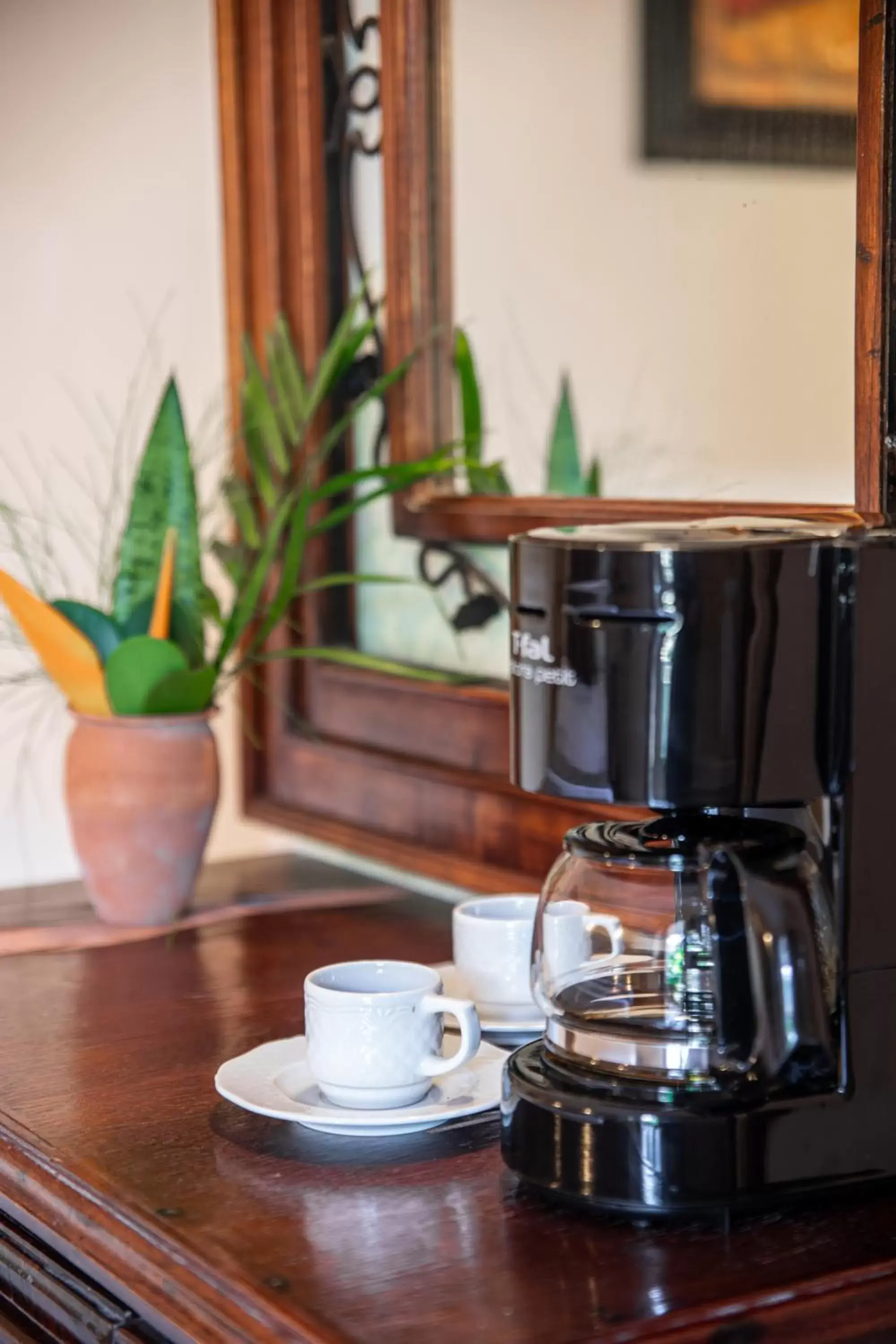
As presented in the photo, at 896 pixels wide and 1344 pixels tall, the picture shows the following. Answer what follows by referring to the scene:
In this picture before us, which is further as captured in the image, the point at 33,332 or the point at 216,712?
the point at 33,332

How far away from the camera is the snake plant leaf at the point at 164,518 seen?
1.32 metres

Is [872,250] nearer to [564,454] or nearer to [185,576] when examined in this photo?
[564,454]

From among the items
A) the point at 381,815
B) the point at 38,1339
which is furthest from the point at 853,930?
the point at 381,815

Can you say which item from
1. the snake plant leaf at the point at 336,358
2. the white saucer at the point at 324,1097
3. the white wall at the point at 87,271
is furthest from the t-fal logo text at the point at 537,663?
the white wall at the point at 87,271

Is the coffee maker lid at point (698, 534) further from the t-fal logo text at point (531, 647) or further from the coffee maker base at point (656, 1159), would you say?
the coffee maker base at point (656, 1159)

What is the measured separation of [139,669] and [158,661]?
15mm

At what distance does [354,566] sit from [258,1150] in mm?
736

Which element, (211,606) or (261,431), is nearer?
(211,606)

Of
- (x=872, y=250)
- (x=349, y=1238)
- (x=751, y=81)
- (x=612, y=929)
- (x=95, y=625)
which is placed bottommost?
(x=349, y=1238)

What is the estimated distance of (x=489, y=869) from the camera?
1319mm

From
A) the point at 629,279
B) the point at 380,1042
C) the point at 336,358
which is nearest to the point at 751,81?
the point at 629,279

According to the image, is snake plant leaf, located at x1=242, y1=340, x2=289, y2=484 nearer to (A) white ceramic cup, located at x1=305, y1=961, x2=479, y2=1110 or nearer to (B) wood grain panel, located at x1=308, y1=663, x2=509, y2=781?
(B) wood grain panel, located at x1=308, y1=663, x2=509, y2=781

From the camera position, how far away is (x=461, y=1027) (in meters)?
0.86

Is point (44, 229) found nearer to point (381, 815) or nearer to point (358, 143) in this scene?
point (358, 143)
